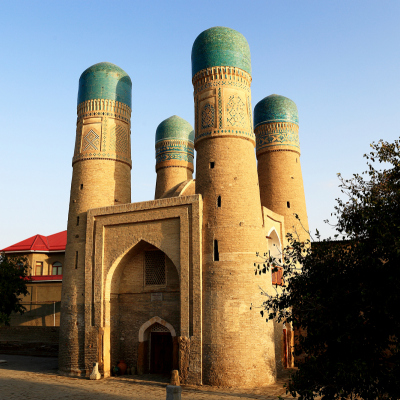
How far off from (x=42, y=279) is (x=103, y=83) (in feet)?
48.3

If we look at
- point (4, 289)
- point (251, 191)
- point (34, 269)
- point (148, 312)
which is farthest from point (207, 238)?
point (34, 269)

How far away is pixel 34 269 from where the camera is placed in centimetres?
3045

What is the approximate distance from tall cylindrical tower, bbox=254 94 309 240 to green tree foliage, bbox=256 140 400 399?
12566mm

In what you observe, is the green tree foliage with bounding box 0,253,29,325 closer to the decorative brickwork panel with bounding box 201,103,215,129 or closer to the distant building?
the distant building

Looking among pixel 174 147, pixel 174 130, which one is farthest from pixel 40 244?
pixel 174 130

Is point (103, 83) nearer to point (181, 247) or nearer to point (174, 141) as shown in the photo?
point (174, 141)

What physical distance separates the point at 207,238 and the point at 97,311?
5201 millimetres

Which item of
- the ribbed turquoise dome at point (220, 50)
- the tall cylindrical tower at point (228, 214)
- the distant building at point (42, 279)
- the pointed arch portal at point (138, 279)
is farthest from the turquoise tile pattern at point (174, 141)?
the distant building at point (42, 279)

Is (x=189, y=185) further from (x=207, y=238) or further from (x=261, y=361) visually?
(x=261, y=361)

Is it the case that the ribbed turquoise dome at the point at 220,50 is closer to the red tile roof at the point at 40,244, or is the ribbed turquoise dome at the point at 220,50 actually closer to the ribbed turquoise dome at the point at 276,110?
the ribbed turquoise dome at the point at 276,110

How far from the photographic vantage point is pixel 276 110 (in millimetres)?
22281

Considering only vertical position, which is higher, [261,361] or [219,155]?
[219,155]

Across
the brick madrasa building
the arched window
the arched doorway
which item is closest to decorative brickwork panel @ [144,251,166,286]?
the brick madrasa building

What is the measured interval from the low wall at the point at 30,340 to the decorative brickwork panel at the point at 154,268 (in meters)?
8.15
